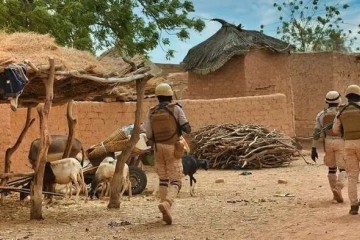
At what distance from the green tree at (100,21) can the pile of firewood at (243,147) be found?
299cm

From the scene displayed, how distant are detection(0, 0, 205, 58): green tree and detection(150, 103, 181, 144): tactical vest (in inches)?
305

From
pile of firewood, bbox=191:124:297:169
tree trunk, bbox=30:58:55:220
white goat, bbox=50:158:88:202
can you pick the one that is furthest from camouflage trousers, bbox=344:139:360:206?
pile of firewood, bbox=191:124:297:169

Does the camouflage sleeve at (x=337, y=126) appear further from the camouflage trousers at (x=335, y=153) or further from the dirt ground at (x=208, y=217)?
the dirt ground at (x=208, y=217)

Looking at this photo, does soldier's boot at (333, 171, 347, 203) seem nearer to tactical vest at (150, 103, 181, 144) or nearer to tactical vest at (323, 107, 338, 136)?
tactical vest at (323, 107, 338, 136)

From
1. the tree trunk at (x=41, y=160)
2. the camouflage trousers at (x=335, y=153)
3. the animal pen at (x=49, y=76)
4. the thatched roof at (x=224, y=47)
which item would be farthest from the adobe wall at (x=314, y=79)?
the tree trunk at (x=41, y=160)

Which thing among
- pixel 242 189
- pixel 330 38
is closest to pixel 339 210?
pixel 242 189

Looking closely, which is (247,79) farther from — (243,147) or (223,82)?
(243,147)

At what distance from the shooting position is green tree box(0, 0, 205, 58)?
16047 mm

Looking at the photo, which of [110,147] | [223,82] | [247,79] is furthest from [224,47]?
[110,147]

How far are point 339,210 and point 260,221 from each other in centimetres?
129

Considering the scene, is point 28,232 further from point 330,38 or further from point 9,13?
point 330,38

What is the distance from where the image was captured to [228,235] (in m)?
7.81

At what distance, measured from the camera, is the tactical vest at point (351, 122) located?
8.80 meters

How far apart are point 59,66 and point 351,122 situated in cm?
413
